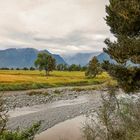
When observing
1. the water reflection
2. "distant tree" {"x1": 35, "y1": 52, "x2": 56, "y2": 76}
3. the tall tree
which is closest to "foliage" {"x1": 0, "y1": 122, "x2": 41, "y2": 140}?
the tall tree

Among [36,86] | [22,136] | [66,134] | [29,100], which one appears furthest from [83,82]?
[22,136]

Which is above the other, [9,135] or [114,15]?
[114,15]

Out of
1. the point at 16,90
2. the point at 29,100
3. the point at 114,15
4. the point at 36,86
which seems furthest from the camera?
the point at 36,86

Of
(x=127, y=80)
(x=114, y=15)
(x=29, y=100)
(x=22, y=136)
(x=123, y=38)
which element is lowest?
(x=29, y=100)

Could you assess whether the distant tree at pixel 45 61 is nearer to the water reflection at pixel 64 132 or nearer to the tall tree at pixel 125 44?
the water reflection at pixel 64 132

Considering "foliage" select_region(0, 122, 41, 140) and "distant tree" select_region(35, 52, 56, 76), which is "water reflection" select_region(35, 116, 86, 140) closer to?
"foliage" select_region(0, 122, 41, 140)

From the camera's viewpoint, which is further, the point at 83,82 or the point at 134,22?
the point at 83,82

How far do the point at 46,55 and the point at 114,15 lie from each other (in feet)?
392

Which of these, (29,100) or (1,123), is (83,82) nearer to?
(29,100)

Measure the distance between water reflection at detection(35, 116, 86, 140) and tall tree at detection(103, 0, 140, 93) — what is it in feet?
22.3

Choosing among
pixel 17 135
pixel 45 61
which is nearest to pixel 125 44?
pixel 17 135

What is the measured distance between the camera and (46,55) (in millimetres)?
140250

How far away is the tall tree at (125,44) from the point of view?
18.5 meters

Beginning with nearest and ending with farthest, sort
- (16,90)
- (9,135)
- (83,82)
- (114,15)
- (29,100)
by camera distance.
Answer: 1. (9,135)
2. (114,15)
3. (29,100)
4. (16,90)
5. (83,82)
